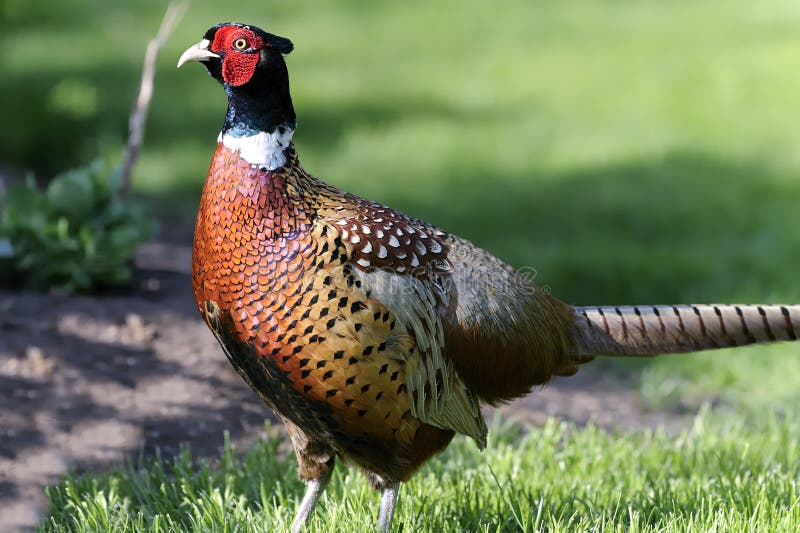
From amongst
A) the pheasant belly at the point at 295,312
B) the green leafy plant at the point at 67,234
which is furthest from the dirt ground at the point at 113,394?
the pheasant belly at the point at 295,312

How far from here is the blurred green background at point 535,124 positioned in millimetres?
6426

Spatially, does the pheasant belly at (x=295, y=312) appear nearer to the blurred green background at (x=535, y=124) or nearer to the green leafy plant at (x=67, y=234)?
the green leafy plant at (x=67, y=234)

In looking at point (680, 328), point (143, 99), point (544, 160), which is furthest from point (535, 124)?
point (680, 328)

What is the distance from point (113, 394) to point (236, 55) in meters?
1.82

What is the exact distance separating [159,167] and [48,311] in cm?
341

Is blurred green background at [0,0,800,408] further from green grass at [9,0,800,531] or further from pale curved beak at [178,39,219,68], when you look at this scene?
pale curved beak at [178,39,219,68]

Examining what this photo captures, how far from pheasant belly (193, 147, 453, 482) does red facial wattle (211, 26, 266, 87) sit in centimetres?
22

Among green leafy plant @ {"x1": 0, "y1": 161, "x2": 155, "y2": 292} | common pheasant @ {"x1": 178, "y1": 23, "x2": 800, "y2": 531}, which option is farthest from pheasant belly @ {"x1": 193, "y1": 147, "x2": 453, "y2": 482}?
green leafy plant @ {"x1": 0, "y1": 161, "x2": 155, "y2": 292}

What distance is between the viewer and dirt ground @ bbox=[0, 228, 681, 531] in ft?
12.0

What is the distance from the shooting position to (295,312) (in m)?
2.66

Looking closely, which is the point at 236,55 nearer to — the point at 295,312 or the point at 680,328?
the point at 295,312

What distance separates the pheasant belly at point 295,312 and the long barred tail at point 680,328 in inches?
30.1

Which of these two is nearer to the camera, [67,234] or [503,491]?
[503,491]

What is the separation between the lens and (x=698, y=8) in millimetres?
11867
